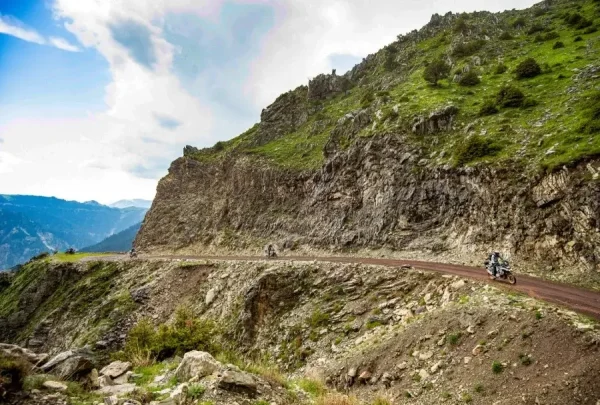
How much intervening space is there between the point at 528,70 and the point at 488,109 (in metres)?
11.1

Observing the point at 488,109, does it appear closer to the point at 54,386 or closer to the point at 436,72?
the point at 436,72

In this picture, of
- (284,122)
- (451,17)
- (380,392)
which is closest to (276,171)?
(284,122)

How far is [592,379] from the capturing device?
10.3 metres

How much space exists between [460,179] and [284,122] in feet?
169

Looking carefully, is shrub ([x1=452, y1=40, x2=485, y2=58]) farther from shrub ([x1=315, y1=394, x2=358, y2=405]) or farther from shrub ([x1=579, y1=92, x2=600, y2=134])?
shrub ([x1=315, y1=394, x2=358, y2=405])

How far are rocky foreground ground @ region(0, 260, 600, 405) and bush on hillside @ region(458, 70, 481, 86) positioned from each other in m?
34.8

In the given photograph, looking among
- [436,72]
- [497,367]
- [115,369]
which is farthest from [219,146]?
[497,367]

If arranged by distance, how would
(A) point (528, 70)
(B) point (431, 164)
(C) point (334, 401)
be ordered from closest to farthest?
(C) point (334, 401), (B) point (431, 164), (A) point (528, 70)

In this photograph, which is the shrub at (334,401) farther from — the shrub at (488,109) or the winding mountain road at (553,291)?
the shrub at (488,109)

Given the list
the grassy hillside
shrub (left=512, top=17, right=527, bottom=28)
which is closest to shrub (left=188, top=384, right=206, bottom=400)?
the grassy hillside

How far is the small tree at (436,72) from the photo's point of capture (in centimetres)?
5388

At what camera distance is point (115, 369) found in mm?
14375

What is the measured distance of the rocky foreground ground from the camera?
11102mm

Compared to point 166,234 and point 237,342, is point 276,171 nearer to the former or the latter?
point 166,234
